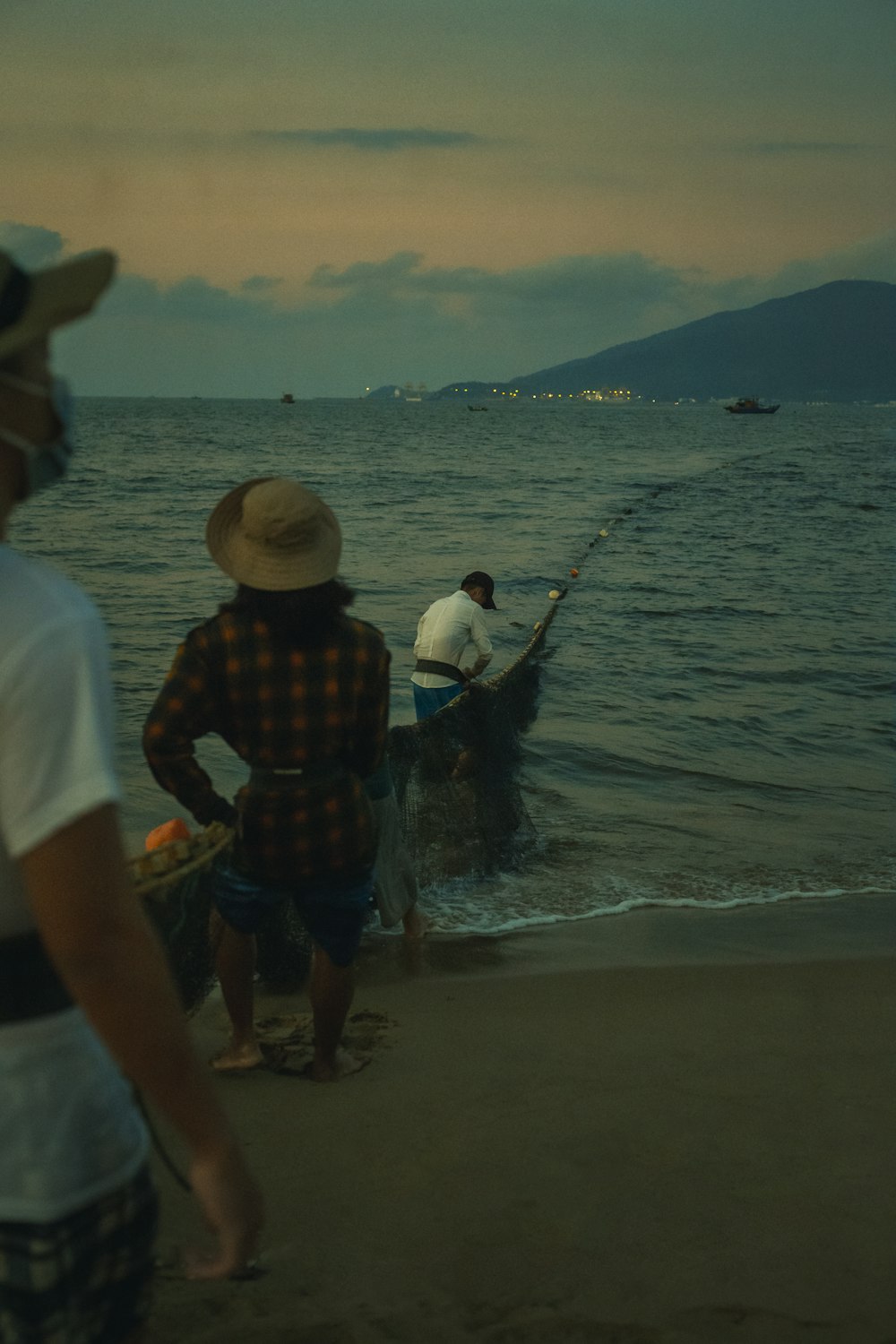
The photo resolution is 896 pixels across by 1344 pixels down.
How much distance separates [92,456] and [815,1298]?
58815 millimetres

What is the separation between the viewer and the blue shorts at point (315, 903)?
12.4 ft

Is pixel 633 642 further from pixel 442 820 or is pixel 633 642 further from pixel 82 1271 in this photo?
pixel 82 1271

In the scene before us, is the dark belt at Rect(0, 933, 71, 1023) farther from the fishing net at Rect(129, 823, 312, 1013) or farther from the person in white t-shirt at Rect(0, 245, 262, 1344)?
the fishing net at Rect(129, 823, 312, 1013)

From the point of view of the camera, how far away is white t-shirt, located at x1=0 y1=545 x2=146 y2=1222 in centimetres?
127

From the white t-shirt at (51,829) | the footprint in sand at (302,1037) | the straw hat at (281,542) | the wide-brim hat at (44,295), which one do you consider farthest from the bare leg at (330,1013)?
the wide-brim hat at (44,295)

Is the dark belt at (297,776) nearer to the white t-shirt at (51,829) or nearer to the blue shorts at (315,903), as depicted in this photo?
the blue shorts at (315,903)

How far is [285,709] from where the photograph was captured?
355 cm

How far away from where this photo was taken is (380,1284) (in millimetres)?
3129

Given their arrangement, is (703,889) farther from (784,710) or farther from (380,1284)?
(784,710)

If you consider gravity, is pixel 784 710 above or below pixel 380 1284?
below

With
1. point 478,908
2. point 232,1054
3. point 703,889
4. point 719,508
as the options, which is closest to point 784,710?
point 703,889

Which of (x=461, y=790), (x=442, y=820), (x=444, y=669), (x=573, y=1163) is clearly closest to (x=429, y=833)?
(x=442, y=820)

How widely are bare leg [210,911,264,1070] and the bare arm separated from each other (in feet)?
8.56

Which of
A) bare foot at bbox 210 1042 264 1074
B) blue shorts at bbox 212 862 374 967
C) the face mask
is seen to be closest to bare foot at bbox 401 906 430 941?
bare foot at bbox 210 1042 264 1074
